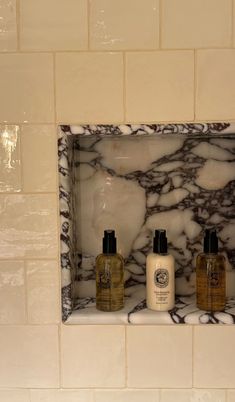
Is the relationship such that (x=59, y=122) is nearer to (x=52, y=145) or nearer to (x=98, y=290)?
(x=52, y=145)

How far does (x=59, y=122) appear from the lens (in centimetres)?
89

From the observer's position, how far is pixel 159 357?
0.91 metres

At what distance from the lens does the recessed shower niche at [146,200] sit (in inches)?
38.1

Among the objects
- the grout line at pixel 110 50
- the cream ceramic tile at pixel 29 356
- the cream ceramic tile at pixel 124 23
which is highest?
the cream ceramic tile at pixel 124 23

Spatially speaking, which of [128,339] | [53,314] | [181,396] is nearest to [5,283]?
[53,314]

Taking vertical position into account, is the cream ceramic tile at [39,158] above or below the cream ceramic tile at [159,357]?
above

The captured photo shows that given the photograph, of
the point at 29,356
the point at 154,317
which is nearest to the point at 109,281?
the point at 154,317

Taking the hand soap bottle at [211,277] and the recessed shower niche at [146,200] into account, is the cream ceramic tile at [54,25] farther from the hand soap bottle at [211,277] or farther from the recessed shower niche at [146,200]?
the hand soap bottle at [211,277]

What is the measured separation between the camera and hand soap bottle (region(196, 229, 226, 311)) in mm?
897

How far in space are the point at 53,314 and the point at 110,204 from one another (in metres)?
0.25

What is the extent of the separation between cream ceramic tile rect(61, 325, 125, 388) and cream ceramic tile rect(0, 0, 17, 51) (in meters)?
0.54

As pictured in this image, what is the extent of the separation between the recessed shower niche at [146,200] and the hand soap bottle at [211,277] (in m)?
0.05

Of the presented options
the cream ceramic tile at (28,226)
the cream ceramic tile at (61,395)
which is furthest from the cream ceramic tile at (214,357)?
the cream ceramic tile at (28,226)

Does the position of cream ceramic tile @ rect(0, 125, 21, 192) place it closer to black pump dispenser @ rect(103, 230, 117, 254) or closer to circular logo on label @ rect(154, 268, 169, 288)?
black pump dispenser @ rect(103, 230, 117, 254)
